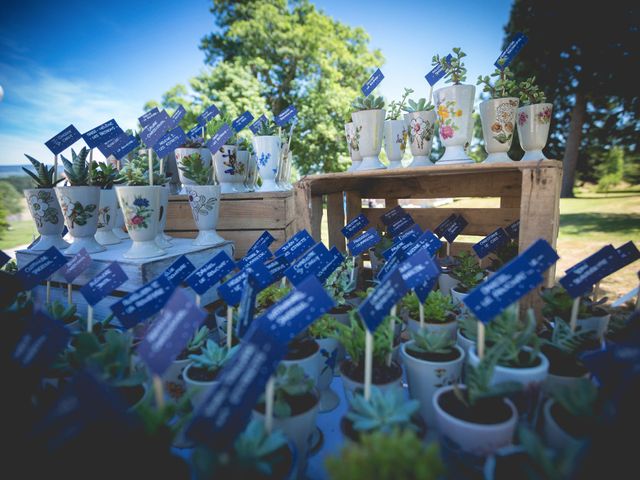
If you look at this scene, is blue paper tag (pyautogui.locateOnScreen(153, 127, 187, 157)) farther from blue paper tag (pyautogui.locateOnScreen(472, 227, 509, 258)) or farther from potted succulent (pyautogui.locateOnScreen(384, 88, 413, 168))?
blue paper tag (pyautogui.locateOnScreen(472, 227, 509, 258))

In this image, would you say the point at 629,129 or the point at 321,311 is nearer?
the point at 321,311

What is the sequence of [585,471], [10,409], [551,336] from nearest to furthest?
[585,471] → [10,409] → [551,336]

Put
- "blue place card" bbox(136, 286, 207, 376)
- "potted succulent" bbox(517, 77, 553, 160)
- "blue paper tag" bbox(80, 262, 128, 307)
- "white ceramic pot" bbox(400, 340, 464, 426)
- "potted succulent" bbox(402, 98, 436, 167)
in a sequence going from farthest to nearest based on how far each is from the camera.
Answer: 1. "potted succulent" bbox(402, 98, 436, 167)
2. "potted succulent" bbox(517, 77, 553, 160)
3. "blue paper tag" bbox(80, 262, 128, 307)
4. "white ceramic pot" bbox(400, 340, 464, 426)
5. "blue place card" bbox(136, 286, 207, 376)

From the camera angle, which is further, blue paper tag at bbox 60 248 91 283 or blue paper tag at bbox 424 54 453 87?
blue paper tag at bbox 424 54 453 87

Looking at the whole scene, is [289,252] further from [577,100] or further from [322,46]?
[577,100]

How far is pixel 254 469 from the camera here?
566 mm

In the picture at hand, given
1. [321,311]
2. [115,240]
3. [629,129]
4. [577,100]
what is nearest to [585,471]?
[321,311]

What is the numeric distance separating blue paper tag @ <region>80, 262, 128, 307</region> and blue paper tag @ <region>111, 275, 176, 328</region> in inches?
4.7

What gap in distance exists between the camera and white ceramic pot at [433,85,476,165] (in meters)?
1.22

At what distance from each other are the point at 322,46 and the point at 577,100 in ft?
24.8

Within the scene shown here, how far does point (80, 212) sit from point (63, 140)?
1.07 feet

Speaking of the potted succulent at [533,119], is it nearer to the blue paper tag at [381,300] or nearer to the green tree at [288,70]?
the blue paper tag at [381,300]

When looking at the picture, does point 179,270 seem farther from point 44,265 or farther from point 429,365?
point 429,365

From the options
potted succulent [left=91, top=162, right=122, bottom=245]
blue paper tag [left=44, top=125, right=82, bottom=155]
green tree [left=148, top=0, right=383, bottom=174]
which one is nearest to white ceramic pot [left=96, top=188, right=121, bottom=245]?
potted succulent [left=91, top=162, right=122, bottom=245]
